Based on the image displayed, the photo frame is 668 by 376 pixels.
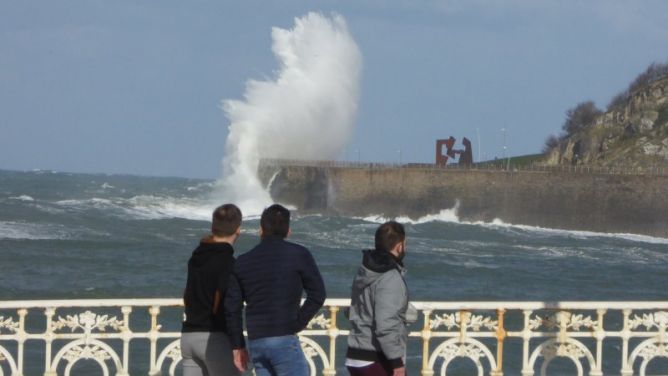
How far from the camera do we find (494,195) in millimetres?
41062

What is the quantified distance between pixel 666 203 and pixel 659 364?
28.5 m

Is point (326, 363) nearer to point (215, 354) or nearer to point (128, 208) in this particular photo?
point (215, 354)

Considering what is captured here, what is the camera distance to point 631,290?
19.0m

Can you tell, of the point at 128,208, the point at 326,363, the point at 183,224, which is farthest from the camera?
the point at 128,208

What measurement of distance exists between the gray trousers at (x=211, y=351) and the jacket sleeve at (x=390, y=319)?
625 mm

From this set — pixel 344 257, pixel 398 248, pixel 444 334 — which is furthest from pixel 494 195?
pixel 398 248

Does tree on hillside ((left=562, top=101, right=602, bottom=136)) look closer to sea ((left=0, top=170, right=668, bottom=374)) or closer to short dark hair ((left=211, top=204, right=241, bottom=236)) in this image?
sea ((left=0, top=170, right=668, bottom=374))

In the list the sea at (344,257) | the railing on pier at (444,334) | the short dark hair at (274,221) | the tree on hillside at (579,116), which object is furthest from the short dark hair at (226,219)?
the tree on hillside at (579,116)

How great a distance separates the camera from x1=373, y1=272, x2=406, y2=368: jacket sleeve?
170 inches

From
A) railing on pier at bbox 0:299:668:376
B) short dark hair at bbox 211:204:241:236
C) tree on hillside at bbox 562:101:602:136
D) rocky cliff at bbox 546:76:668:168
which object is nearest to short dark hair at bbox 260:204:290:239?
short dark hair at bbox 211:204:241:236

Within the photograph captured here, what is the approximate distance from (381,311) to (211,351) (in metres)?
0.72

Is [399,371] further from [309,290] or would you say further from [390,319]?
[309,290]

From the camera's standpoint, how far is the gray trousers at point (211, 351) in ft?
14.9

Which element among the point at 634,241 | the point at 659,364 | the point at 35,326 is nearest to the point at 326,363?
the point at 659,364
